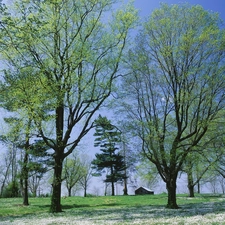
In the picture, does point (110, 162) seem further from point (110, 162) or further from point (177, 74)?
point (177, 74)

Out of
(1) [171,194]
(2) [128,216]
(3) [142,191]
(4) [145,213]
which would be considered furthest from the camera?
(3) [142,191]

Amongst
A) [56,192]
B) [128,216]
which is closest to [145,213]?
[128,216]

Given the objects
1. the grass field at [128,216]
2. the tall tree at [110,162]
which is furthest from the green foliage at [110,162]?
the grass field at [128,216]

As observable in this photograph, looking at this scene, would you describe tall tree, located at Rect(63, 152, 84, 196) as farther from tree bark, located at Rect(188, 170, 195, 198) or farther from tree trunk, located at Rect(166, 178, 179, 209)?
tree trunk, located at Rect(166, 178, 179, 209)

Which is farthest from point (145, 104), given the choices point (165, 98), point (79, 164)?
point (79, 164)

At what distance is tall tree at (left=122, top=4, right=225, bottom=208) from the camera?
86.6 feet

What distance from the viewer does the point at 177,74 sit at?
27.3m

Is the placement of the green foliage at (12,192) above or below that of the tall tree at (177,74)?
below

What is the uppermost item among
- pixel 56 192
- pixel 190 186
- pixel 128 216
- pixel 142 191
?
pixel 190 186

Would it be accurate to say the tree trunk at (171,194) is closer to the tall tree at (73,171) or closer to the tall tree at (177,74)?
the tall tree at (177,74)

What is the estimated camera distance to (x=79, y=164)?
279 feet

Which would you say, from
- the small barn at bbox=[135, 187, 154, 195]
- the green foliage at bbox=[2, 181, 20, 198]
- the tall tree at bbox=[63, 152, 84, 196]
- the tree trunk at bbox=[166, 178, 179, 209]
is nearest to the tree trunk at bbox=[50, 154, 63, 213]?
the tree trunk at bbox=[166, 178, 179, 209]

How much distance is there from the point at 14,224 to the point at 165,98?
18428 mm

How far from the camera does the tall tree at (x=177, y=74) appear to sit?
26406 millimetres
